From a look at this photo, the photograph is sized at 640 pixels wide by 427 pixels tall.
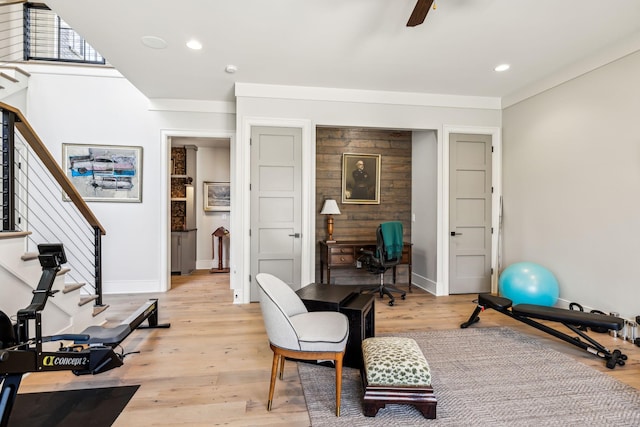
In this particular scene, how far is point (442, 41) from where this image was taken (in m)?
3.11

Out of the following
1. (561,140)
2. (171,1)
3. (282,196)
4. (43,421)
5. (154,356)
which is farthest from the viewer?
(282,196)

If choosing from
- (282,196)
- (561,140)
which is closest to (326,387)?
(282,196)

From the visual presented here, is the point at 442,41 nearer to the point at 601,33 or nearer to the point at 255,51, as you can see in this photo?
the point at 601,33

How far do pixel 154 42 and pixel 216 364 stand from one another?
2939 mm

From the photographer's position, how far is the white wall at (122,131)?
455 centimetres

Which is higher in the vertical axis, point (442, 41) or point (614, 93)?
point (442, 41)

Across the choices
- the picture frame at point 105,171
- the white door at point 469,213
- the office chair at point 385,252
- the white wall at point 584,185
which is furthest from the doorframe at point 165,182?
the white wall at point 584,185

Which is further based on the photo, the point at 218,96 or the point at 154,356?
the point at 218,96

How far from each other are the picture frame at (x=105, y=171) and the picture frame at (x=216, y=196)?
1.99m

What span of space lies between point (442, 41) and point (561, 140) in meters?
1.95

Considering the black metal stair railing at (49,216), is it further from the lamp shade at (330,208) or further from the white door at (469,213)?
the white door at (469,213)

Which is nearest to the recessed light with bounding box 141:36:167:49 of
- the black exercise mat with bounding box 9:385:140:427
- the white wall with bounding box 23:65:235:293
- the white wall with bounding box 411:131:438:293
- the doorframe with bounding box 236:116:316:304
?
the doorframe with bounding box 236:116:316:304

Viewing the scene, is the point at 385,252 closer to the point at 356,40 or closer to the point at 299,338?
the point at 356,40

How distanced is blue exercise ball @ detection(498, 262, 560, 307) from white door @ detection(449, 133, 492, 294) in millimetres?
1010
